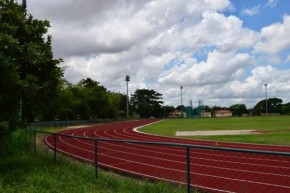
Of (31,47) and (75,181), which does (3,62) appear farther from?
(75,181)

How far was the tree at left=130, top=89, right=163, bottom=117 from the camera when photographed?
159 m

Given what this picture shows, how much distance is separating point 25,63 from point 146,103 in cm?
15344

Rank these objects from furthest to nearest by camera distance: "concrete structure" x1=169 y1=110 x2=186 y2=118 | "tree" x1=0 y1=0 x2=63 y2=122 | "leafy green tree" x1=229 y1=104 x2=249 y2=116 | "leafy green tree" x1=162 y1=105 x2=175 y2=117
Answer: "leafy green tree" x1=162 y1=105 x2=175 y2=117 → "leafy green tree" x1=229 y1=104 x2=249 y2=116 → "concrete structure" x1=169 y1=110 x2=186 y2=118 → "tree" x1=0 y1=0 x2=63 y2=122

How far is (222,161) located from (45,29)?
24.1 feet

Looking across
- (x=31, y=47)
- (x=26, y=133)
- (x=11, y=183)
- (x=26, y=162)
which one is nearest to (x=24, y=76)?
(x=31, y=47)

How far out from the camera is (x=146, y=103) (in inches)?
6580

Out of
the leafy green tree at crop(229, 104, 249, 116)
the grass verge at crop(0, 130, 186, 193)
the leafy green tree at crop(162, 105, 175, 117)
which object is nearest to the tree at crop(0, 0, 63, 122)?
the grass verge at crop(0, 130, 186, 193)

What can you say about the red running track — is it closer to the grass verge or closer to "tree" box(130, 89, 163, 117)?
the grass verge

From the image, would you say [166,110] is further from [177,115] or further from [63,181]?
[63,181]

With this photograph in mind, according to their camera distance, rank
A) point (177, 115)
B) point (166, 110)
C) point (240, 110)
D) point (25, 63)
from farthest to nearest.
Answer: point (166, 110) → point (177, 115) → point (240, 110) → point (25, 63)

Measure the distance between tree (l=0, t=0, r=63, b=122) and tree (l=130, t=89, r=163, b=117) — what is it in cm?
14408

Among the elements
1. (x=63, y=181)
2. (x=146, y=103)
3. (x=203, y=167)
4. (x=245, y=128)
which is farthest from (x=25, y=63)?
(x=146, y=103)

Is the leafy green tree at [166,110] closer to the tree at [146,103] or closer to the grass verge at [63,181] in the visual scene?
the tree at [146,103]

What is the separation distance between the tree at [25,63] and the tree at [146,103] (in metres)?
144
